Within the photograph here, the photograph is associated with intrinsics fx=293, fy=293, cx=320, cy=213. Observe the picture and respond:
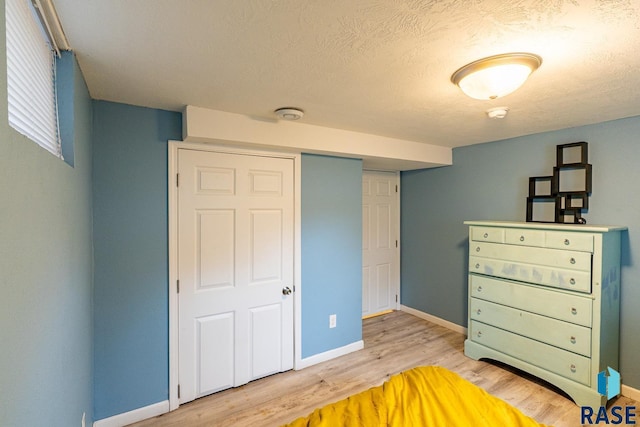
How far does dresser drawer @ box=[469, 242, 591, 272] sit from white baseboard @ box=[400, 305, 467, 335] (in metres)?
1.19

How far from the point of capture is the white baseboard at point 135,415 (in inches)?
79.8

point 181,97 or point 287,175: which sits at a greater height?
point 181,97

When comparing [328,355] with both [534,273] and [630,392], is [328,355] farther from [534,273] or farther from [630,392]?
[630,392]

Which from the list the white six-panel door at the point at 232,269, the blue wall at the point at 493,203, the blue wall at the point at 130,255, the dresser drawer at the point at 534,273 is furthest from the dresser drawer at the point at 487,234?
the blue wall at the point at 130,255

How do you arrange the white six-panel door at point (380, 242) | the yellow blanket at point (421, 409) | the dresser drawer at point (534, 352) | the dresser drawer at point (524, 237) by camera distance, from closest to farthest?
the yellow blanket at point (421, 409), the dresser drawer at point (534, 352), the dresser drawer at point (524, 237), the white six-panel door at point (380, 242)

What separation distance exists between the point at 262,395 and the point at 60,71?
2.51m

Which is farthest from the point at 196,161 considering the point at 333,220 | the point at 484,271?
the point at 484,271

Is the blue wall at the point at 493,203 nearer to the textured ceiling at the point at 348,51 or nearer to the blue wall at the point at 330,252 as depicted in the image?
the textured ceiling at the point at 348,51

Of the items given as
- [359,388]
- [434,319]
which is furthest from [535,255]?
[359,388]

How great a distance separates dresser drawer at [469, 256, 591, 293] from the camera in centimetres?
229

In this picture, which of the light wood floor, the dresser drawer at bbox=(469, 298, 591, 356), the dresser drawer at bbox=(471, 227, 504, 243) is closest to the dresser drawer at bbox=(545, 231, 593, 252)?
the dresser drawer at bbox=(471, 227, 504, 243)

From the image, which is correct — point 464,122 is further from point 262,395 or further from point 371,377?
point 262,395

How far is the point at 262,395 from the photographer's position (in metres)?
2.41

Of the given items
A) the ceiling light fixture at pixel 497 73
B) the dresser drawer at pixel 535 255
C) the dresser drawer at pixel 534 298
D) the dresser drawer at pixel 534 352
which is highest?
the ceiling light fixture at pixel 497 73
